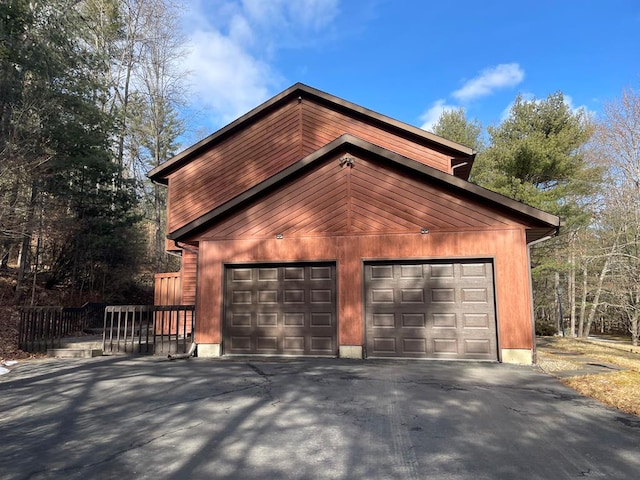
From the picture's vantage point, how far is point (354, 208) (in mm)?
9961

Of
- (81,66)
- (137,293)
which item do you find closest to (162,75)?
(81,66)

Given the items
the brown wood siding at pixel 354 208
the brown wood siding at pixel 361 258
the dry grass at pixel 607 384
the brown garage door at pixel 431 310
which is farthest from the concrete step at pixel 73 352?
the dry grass at pixel 607 384

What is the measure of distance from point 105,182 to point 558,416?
2200 cm

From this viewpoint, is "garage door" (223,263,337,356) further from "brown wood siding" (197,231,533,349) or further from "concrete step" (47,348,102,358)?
"concrete step" (47,348,102,358)

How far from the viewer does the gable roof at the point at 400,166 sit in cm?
895

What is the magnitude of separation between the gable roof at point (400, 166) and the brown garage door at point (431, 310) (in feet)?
4.54

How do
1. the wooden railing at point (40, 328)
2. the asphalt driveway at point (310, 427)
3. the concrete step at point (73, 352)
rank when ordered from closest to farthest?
the asphalt driveway at point (310, 427) < the concrete step at point (73, 352) < the wooden railing at point (40, 328)

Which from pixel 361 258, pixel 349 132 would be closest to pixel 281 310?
pixel 361 258

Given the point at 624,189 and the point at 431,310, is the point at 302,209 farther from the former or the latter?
the point at 624,189

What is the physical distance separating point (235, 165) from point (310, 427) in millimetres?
11305

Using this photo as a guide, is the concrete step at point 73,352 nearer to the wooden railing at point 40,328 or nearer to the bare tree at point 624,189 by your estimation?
the wooden railing at point 40,328

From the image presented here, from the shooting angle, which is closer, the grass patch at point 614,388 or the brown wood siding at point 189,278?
the grass patch at point 614,388

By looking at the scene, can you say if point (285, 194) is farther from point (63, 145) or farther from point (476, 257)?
point (63, 145)

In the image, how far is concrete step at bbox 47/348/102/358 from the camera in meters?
10.4
